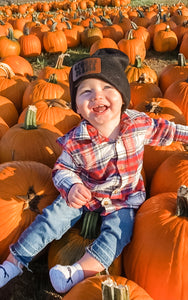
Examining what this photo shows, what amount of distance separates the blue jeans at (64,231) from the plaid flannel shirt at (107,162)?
0.11 meters

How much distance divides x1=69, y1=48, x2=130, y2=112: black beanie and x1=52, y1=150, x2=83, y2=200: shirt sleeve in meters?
0.41

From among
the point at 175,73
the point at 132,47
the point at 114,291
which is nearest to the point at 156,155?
the point at 114,291

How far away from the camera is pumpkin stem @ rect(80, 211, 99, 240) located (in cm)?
221

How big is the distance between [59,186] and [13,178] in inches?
16.1

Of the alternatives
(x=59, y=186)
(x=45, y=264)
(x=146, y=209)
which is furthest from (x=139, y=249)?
(x=45, y=264)

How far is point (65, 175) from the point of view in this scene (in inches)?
86.9

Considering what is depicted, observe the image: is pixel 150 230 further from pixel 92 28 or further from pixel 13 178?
pixel 92 28

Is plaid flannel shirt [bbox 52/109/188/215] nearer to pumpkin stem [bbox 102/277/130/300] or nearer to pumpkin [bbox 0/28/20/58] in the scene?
pumpkin stem [bbox 102/277/130/300]

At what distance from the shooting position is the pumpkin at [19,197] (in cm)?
226

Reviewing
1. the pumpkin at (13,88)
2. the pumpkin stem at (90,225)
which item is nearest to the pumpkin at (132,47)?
the pumpkin at (13,88)

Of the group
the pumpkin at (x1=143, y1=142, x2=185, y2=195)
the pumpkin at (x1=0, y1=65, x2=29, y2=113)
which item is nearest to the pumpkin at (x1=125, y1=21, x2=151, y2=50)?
the pumpkin at (x1=0, y1=65, x2=29, y2=113)

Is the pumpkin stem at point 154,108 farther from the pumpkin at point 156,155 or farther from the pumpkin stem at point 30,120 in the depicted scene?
the pumpkin stem at point 30,120

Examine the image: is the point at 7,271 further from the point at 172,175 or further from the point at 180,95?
the point at 180,95

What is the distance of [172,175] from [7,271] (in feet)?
4.41
